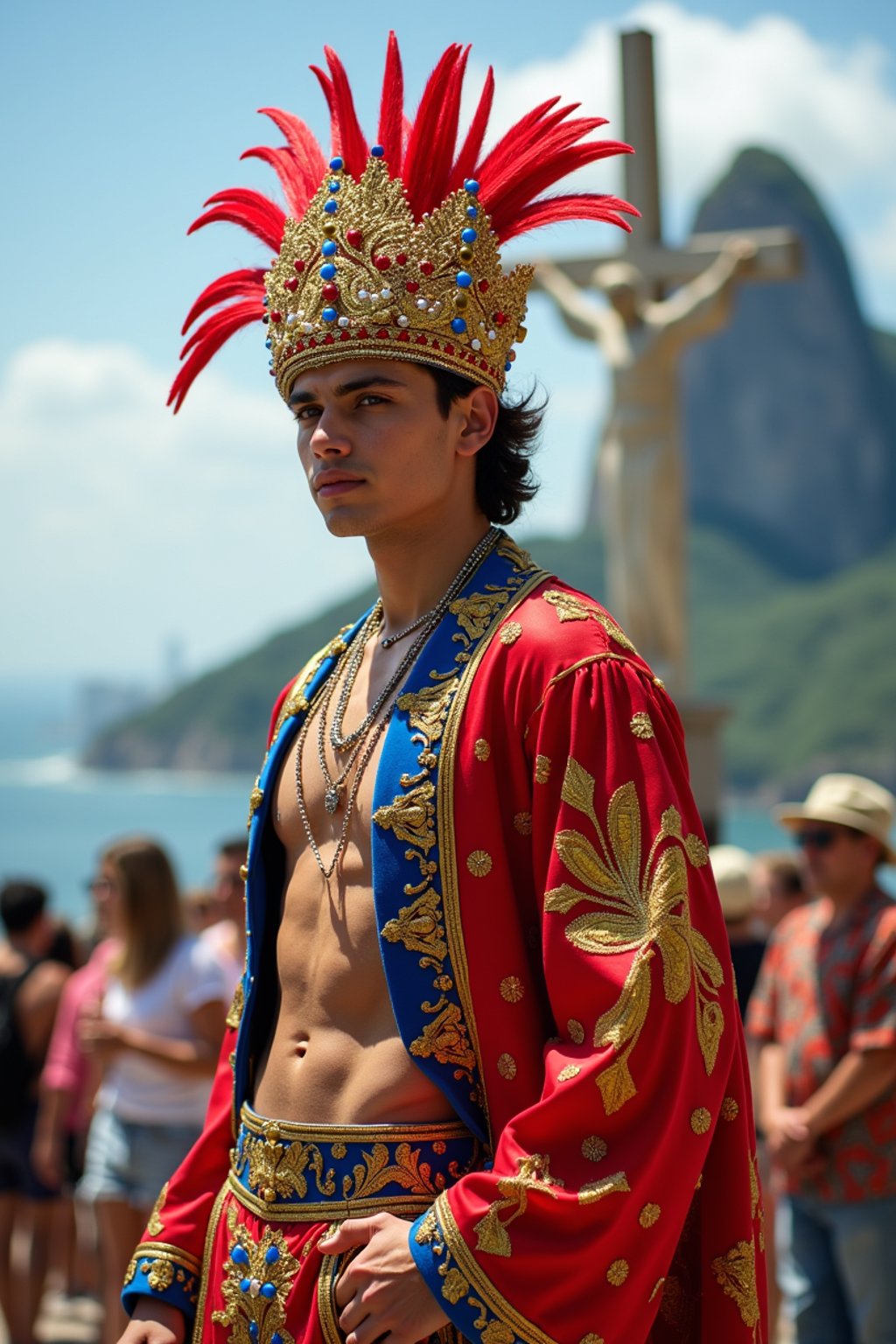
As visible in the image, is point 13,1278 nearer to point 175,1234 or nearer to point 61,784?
point 175,1234

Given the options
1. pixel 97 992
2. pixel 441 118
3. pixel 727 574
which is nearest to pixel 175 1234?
pixel 441 118

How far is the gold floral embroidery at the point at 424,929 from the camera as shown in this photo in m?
2.07

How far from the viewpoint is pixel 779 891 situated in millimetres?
6258

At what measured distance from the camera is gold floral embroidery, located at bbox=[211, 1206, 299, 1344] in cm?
209

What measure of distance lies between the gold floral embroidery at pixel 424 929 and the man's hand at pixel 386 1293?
11.8 inches

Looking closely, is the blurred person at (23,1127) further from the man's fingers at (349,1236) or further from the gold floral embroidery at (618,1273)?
the gold floral embroidery at (618,1273)

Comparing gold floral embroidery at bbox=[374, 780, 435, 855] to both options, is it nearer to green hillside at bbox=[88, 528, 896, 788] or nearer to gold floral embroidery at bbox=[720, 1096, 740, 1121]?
gold floral embroidery at bbox=[720, 1096, 740, 1121]

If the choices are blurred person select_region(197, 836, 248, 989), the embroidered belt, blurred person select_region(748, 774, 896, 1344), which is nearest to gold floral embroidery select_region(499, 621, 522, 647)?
the embroidered belt

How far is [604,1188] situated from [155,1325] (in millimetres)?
787

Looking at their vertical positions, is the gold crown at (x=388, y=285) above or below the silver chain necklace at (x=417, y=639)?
above

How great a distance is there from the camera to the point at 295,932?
2.29 metres

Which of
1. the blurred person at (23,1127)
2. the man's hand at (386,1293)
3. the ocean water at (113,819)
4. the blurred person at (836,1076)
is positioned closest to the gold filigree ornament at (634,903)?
the man's hand at (386,1293)

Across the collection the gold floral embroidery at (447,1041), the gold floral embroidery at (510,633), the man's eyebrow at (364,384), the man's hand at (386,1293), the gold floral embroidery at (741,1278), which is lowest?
the gold floral embroidery at (741,1278)

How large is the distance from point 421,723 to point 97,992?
3479 mm
